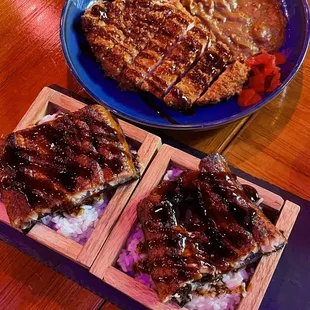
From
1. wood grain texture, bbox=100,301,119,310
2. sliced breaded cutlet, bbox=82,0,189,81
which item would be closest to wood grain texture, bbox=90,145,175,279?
wood grain texture, bbox=100,301,119,310

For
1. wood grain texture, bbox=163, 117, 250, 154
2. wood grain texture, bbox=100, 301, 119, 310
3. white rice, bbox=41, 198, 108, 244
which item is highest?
white rice, bbox=41, 198, 108, 244

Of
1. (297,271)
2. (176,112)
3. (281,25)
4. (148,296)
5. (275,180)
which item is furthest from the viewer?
(281,25)

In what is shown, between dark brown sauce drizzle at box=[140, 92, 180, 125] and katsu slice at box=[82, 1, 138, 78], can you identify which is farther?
katsu slice at box=[82, 1, 138, 78]

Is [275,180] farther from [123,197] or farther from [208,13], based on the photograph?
[208,13]

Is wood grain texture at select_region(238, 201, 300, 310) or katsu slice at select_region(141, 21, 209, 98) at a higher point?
katsu slice at select_region(141, 21, 209, 98)

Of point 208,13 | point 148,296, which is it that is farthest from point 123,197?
point 208,13

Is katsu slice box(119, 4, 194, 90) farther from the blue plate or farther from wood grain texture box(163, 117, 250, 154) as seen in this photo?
wood grain texture box(163, 117, 250, 154)
